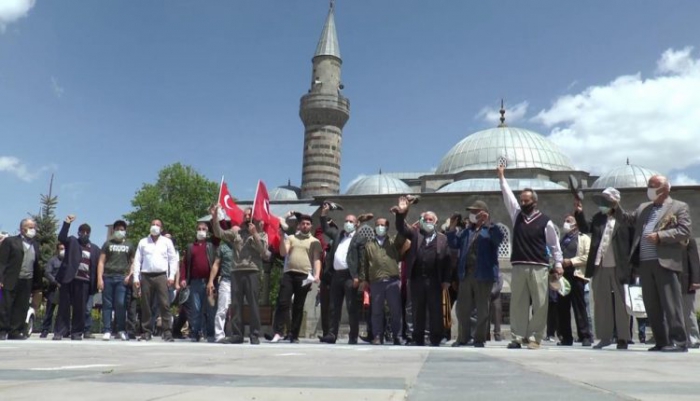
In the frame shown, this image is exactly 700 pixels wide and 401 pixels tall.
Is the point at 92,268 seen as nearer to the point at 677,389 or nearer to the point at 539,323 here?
the point at 539,323

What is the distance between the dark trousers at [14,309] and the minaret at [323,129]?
3952 centimetres

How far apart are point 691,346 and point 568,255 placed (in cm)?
245

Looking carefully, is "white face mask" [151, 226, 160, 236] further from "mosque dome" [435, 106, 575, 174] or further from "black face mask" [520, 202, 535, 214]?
"mosque dome" [435, 106, 575, 174]

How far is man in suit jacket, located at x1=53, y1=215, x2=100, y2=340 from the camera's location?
911 centimetres

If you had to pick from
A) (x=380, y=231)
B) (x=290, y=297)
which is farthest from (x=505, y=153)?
(x=290, y=297)

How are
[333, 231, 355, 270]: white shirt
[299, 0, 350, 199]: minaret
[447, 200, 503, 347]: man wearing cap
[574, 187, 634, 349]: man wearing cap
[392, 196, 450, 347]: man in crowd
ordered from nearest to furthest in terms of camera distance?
[574, 187, 634, 349]: man wearing cap, [447, 200, 503, 347]: man wearing cap, [392, 196, 450, 347]: man in crowd, [333, 231, 355, 270]: white shirt, [299, 0, 350, 199]: minaret

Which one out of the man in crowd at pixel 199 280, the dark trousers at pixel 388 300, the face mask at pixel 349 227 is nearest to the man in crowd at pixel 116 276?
the man in crowd at pixel 199 280

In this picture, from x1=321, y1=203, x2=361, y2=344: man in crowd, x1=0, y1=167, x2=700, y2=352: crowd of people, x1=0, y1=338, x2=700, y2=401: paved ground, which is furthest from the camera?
x1=321, y1=203, x2=361, y2=344: man in crowd

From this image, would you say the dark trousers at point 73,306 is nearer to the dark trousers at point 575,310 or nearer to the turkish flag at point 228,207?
the turkish flag at point 228,207

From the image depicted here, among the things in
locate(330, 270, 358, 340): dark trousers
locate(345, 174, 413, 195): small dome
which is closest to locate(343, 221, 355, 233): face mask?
locate(330, 270, 358, 340): dark trousers

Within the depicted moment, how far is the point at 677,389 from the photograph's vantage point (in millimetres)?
2297

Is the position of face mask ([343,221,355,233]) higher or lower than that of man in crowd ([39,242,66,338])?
higher

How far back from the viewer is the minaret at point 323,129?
1923 inches

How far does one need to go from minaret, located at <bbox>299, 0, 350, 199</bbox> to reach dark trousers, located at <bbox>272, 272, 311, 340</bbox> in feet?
129
